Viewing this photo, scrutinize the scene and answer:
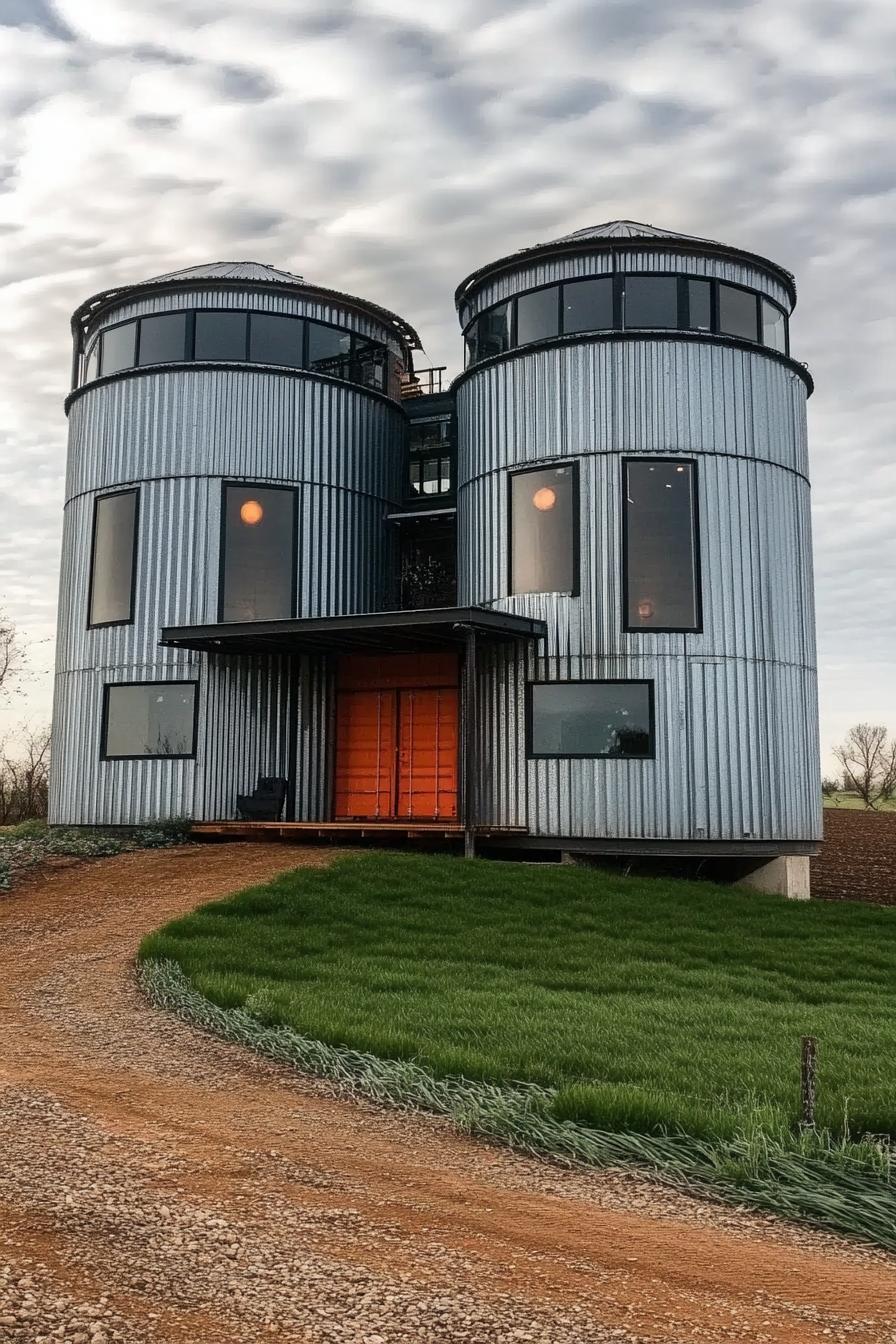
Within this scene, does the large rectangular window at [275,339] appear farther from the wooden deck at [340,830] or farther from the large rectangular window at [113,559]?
the wooden deck at [340,830]

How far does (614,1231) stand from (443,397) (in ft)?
64.3

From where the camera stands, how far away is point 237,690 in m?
20.0

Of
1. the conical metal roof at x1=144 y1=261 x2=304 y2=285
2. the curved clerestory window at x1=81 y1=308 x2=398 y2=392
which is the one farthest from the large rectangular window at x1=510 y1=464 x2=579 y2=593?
the conical metal roof at x1=144 y1=261 x2=304 y2=285

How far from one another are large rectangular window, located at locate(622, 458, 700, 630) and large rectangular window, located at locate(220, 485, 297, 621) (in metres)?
5.94

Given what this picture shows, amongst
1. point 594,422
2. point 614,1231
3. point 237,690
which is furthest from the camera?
point 237,690

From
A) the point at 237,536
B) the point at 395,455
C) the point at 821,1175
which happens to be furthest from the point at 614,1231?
the point at 395,455

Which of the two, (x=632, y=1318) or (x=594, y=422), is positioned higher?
(x=594, y=422)

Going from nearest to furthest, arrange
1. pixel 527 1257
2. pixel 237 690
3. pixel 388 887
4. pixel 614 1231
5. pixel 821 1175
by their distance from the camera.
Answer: pixel 527 1257 → pixel 614 1231 → pixel 821 1175 → pixel 388 887 → pixel 237 690

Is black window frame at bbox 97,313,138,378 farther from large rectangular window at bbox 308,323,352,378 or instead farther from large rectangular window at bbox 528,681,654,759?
large rectangular window at bbox 528,681,654,759

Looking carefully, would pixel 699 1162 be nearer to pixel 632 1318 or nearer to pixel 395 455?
pixel 632 1318

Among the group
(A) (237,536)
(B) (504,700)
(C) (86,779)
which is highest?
(A) (237,536)

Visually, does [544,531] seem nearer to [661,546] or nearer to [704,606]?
[661,546]

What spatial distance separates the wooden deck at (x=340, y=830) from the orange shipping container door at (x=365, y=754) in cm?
115

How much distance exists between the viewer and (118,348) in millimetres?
21578
